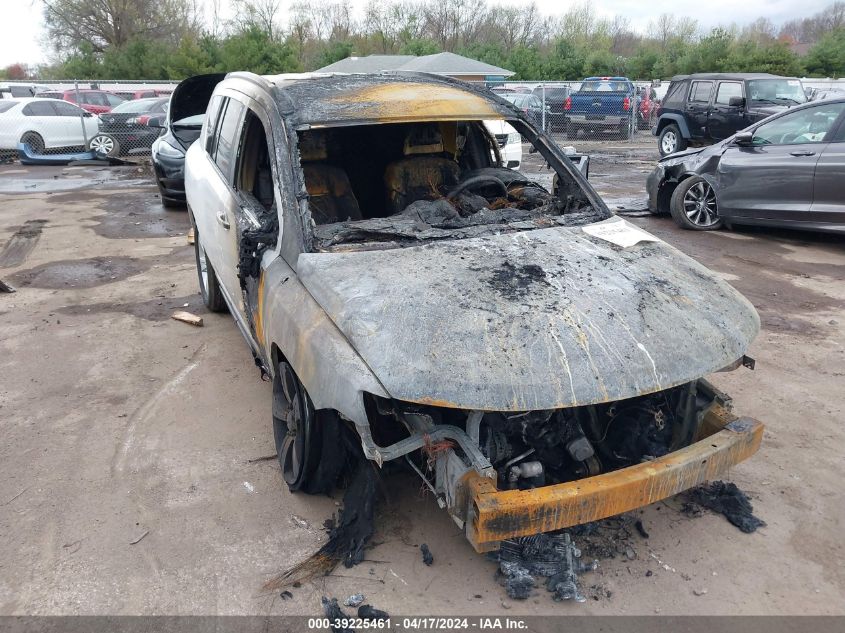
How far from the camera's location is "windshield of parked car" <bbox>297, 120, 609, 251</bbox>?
11.6 ft

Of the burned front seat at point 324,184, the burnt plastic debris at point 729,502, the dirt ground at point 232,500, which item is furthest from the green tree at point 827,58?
the burnt plastic debris at point 729,502


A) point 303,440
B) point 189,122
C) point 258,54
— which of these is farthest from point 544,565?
point 258,54

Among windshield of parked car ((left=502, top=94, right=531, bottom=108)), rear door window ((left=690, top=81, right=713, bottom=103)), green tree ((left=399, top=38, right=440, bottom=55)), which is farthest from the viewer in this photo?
green tree ((left=399, top=38, right=440, bottom=55))

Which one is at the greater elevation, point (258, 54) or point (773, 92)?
point (258, 54)

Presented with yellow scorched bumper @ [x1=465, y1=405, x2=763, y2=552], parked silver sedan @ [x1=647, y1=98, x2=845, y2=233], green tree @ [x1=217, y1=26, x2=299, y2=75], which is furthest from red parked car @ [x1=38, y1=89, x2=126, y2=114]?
yellow scorched bumper @ [x1=465, y1=405, x2=763, y2=552]

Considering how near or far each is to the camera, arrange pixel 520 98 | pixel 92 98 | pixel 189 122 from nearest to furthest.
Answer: pixel 189 122
pixel 520 98
pixel 92 98

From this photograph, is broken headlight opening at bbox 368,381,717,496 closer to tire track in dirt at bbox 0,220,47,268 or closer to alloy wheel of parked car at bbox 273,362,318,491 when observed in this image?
alloy wheel of parked car at bbox 273,362,318,491

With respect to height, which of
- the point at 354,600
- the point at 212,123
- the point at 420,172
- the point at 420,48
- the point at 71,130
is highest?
the point at 420,48

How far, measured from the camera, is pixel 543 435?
2803mm

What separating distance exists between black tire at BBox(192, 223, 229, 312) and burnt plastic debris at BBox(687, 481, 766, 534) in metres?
3.86

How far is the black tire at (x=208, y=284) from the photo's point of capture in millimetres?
5594

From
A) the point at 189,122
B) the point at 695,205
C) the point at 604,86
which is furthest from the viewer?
the point at 604,86

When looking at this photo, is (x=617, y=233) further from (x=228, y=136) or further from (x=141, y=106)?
(x=141, y=106)

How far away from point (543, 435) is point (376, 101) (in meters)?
2.18
